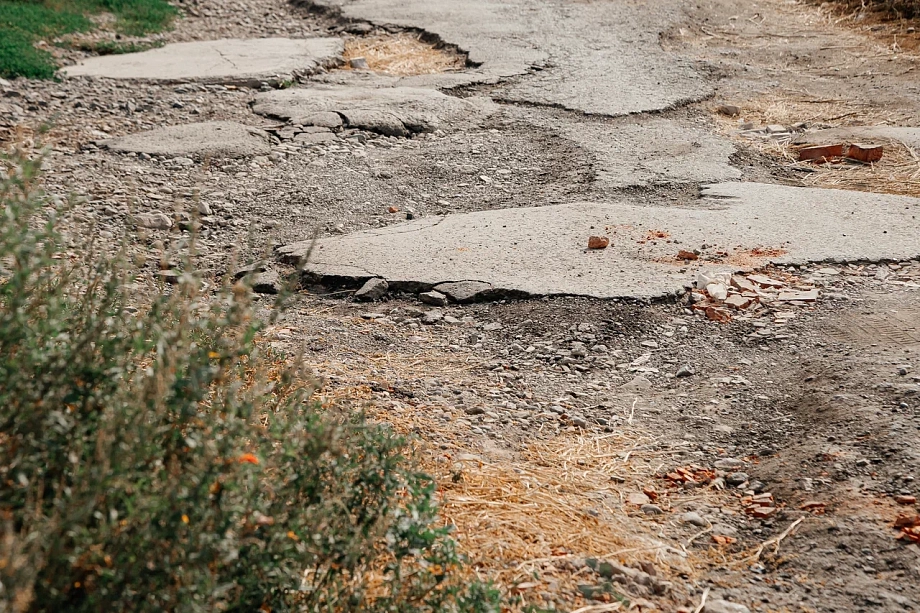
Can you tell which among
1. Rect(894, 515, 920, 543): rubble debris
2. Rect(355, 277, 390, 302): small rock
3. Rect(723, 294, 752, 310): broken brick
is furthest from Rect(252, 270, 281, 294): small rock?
Rect(894, 515, 920, 543): rubble debris

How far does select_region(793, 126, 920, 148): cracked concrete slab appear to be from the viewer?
578 centimetres

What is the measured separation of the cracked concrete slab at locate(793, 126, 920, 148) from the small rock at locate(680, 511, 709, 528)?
150 inches

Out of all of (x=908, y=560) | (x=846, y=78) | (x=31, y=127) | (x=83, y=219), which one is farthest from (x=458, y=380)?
(x=846, y=78)

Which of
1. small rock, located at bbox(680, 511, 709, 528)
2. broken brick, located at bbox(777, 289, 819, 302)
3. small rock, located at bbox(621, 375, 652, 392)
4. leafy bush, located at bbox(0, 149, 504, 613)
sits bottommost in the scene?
small rock, located at bbox(621, 375, 652, 392)

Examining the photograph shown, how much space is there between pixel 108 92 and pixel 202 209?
2.20m

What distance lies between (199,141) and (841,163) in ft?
12.5

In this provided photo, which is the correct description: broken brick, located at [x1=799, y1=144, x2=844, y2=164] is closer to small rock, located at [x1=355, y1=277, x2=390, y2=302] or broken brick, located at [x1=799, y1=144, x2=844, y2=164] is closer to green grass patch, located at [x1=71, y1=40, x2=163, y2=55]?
small rock, located at [x1=355, y1=277, x2=390, y2=302]

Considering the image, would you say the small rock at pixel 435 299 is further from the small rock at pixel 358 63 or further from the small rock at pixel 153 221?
the small rock at pixel 358 63

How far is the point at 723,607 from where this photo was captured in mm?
2258

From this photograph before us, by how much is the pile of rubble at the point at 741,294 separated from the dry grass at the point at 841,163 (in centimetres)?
156

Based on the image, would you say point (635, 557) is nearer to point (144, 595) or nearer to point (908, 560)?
point (908, 560)

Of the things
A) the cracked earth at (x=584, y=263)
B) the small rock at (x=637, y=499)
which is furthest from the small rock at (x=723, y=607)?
the small rock at (x=637, y=499)

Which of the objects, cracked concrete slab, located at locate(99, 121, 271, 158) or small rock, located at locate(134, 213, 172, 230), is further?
cracked concrete slab, located at locate(99, 121, 271, 158)

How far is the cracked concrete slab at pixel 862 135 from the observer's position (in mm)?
5781
